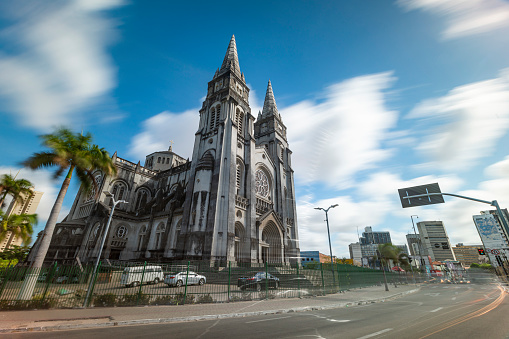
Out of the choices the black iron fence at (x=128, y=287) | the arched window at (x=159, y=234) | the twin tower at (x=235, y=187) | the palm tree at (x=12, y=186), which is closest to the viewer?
the black iron fence at (x=128, y=287)

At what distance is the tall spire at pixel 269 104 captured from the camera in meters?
45.9

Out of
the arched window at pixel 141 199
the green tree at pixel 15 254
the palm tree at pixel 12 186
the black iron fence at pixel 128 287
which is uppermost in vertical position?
the arched window at pixel 141 199

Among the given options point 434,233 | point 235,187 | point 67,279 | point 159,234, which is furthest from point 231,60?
point 434,233

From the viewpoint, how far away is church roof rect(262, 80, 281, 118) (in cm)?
4581

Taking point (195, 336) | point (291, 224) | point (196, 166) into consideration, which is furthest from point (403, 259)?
point (195, 336)

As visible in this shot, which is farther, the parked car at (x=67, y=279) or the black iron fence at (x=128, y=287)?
the parked car at (x=67, y=279)

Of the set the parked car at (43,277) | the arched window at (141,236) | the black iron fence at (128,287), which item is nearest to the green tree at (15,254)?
the arched window at (141,236)

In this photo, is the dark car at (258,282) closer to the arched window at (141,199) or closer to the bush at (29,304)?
the bush at (29,304)

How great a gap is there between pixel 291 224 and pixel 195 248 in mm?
18082

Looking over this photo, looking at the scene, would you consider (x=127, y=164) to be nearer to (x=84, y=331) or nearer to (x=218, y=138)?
(x=218, y=138)

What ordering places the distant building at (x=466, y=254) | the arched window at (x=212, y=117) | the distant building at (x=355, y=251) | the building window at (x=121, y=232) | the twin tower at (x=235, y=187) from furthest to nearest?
the distant building at (x=466, y=254), the distant building at (x=355, y=251), the arched window at (x=212, y=117), the building window at (x=121, y=232), the twin tower at (x=235, y=187)

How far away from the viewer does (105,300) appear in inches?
424

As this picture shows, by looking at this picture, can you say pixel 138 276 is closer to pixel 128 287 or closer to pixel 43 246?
pixel 128 287

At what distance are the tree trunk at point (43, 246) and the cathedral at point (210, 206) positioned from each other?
12.8 meters
